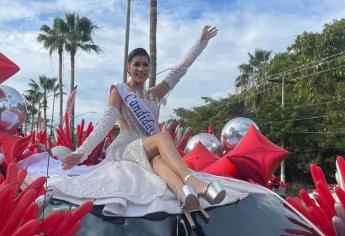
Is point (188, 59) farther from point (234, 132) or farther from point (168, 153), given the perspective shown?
point (234, 132)

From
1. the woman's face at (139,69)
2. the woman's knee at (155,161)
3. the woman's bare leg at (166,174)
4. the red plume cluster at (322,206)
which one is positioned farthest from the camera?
the woman's face at (139,69)

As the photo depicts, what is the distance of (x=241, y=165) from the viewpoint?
4668mm

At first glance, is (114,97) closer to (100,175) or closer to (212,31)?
(100,175)

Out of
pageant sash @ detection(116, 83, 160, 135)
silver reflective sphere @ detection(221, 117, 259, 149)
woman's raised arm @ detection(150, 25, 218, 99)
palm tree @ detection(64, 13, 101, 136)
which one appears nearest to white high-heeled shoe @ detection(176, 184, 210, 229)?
pageant sash @ detection(116, 83, 160, 135)

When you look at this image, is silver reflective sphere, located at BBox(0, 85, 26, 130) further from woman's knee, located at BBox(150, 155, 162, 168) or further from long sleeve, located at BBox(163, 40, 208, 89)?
woman's knee, located at BBox(150, 155, 162, 168)

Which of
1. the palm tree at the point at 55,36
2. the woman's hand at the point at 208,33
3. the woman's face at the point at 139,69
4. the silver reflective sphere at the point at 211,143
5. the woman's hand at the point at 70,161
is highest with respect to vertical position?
the palm tree at the point at 55,36

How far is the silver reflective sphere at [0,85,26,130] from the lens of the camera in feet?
21.0

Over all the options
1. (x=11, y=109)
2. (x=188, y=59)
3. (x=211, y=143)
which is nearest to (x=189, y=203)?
(x=188, y=59)

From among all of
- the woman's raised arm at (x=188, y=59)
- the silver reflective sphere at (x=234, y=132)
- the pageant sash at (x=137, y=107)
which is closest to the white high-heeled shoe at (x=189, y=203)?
the pageant sash at (x=137, y=107)

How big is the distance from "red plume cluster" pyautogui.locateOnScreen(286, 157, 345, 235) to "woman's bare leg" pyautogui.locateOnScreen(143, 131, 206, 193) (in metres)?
0.67

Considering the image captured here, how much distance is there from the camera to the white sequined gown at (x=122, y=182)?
7.60 feet

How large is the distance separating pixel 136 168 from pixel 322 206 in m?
1.01

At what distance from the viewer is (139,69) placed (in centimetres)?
334

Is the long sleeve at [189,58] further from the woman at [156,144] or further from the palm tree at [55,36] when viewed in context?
the palm tree at [55,36]
